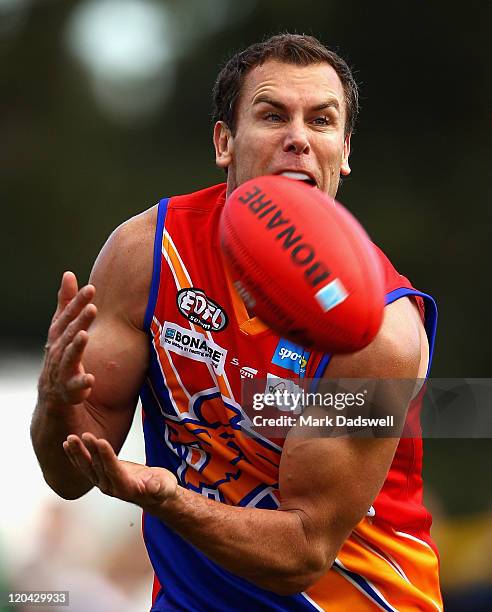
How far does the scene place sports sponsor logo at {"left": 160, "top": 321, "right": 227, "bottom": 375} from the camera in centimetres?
427

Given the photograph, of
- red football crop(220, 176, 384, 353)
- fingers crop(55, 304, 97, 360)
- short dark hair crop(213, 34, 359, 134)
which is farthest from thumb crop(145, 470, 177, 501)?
short dark hair crop(213, 34, 359, 134)

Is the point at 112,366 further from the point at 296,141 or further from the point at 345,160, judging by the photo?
the point at 345,160

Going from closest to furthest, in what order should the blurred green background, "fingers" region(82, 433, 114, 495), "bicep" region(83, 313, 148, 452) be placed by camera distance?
1. "fingers" region(82, 433, 114, 495)
2. "bicep" region(83, 313, 148, 452)
3. the blurred green background

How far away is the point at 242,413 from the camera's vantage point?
4.22m

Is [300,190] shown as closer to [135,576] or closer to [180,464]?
[180,464]

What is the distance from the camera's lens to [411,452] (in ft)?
14.4

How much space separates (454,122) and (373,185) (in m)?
1.18

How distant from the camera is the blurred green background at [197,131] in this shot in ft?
41.1

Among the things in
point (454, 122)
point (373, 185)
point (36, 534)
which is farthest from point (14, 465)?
point (454, 122)

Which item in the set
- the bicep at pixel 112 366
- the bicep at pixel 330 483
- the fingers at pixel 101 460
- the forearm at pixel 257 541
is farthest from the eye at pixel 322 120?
the fingers at pixel 101 460

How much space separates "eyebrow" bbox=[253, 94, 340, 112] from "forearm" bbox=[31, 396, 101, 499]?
4.09 ft

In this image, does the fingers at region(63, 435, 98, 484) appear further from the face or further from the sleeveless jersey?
the face

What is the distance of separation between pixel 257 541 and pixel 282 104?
1520 millimetres

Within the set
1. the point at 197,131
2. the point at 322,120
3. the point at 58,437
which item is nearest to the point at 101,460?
the point at 58,437
